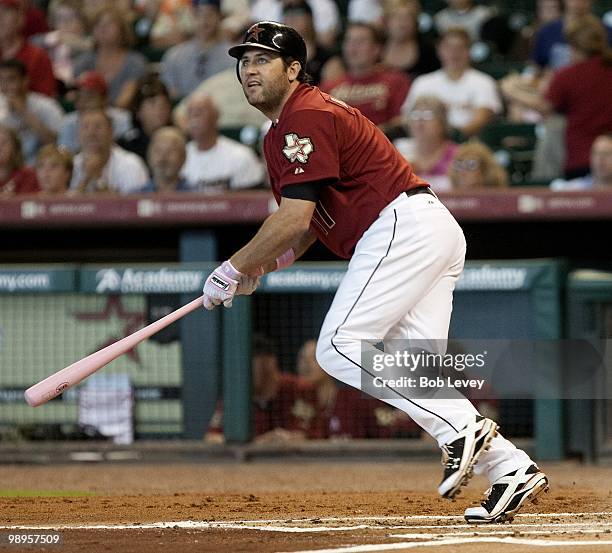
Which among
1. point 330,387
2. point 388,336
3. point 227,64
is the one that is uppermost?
point 227,64

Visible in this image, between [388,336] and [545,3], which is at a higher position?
[545,3]

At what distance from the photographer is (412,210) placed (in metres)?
4.31

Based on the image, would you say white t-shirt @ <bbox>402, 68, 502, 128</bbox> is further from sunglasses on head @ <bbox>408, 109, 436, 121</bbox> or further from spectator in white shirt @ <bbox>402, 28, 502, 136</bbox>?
sunglasses on head @ <bbox>408, 109, 436, 121</bbox>

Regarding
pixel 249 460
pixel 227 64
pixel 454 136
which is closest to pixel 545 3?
pixel 454 136

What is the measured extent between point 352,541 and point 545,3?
22.4ft

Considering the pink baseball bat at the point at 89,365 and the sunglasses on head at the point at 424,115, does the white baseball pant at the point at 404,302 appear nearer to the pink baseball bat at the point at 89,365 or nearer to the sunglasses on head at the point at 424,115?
the pink baseball bat at the point at 89,365

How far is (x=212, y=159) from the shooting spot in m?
8.40

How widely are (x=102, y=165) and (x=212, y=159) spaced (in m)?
0.76

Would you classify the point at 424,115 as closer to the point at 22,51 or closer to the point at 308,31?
the point at 308,31

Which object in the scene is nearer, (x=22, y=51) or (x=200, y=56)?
(x=200, y=56)

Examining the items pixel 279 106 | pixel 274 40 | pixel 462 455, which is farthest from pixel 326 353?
pixel 274 40

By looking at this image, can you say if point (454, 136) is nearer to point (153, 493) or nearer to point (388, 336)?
point (153, 493)

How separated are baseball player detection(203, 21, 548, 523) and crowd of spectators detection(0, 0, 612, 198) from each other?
10.5 ft

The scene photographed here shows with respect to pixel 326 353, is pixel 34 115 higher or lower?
higher
